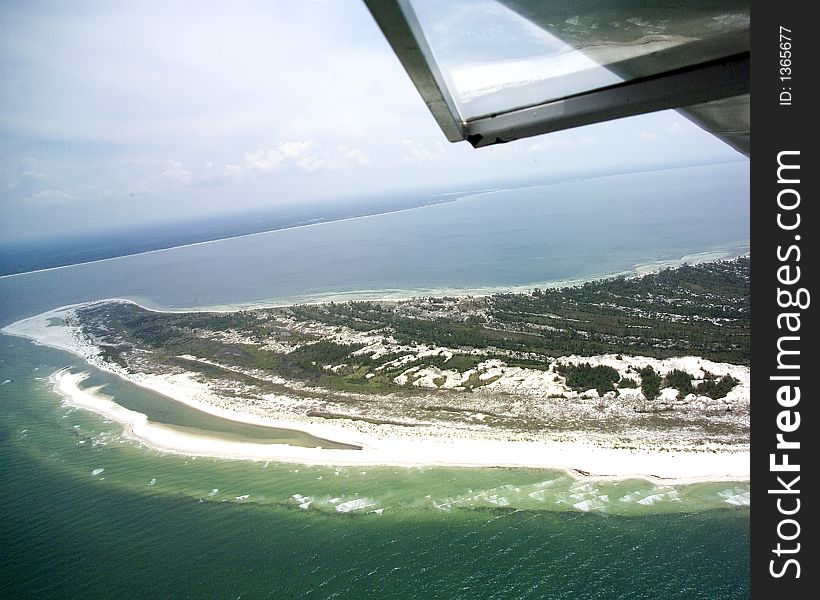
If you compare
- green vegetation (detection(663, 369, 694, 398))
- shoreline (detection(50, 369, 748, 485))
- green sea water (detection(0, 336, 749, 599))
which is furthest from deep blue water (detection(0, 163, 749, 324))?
green sea water (detection(0, 336, 749, 599))

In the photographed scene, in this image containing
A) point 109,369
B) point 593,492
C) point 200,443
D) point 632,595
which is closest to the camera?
point 632,595

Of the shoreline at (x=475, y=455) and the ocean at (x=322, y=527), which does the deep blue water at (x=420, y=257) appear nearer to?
the shoreline at (x=475, y=455)

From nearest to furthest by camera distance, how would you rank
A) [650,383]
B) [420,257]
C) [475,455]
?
[475,455]
[650,383]
[420,257]

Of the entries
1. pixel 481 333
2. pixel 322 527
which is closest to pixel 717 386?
pixel 481 333

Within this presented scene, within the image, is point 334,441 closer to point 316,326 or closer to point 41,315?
point 316,326

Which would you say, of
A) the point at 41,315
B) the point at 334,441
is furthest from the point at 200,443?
the point at 41,315

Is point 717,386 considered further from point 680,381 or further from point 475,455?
point 475,455
